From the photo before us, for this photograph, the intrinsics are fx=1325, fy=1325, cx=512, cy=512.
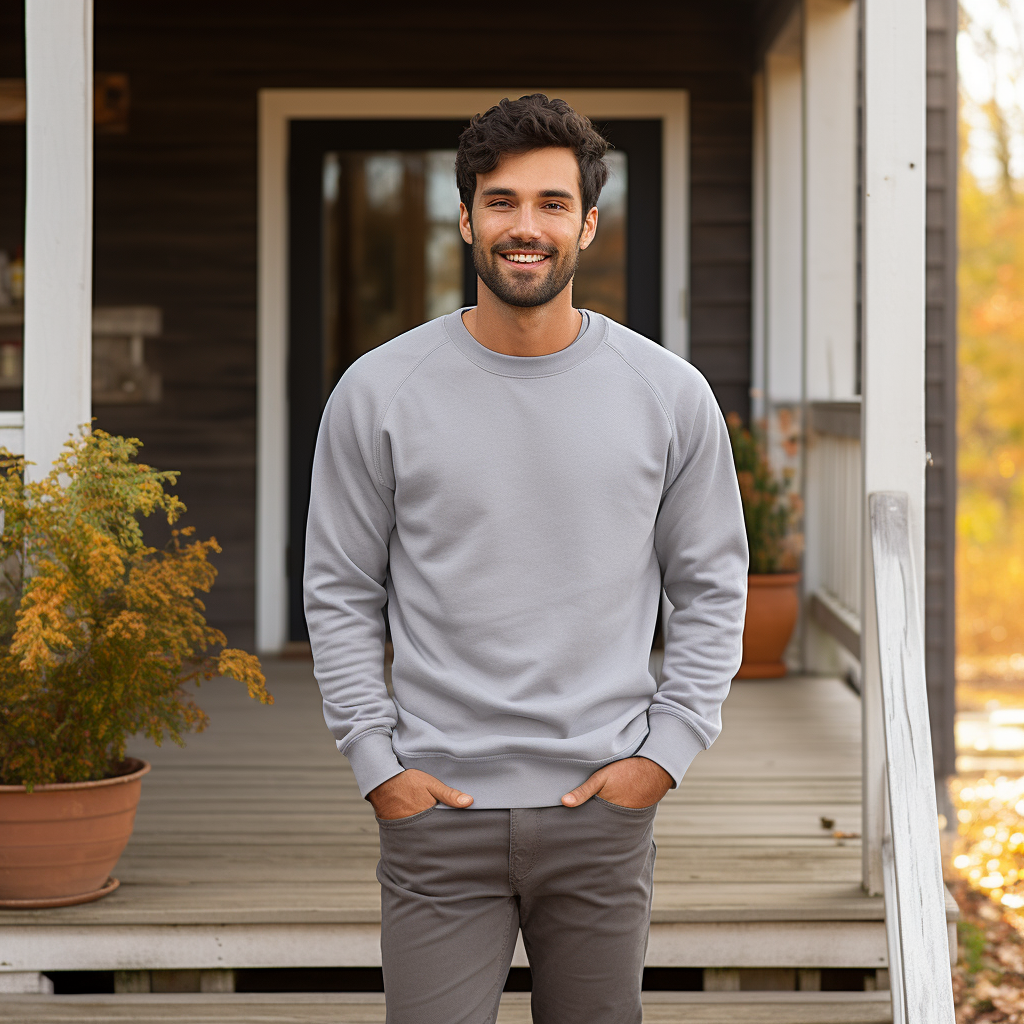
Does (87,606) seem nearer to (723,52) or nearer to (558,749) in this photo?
(558,749)

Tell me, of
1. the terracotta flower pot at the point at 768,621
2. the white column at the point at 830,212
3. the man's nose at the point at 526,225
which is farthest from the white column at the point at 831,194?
the man's nose at the point at 526,225

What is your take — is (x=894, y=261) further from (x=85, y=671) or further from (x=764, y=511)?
(x=764, y=511)

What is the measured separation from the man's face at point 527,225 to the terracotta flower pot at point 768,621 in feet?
10.4

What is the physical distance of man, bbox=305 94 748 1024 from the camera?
1625 millimetres

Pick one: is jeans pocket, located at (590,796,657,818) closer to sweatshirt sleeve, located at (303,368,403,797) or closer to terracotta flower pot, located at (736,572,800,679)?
sweatshirt sleeve, located at (303,368,403,797)

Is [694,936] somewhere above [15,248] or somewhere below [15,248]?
below

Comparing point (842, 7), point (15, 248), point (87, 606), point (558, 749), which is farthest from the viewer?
point (15, 248)

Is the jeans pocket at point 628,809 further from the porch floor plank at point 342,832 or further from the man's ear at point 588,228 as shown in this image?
the porch floor plank at point 342,832

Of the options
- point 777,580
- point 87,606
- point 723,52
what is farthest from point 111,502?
point 723,52

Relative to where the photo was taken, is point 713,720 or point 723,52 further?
point 723,52

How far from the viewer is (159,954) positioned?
2564 millimetres

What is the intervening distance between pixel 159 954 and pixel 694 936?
1.04 meters

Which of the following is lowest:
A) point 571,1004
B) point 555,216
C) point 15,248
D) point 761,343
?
point 571,1004

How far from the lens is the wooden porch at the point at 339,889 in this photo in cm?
255
